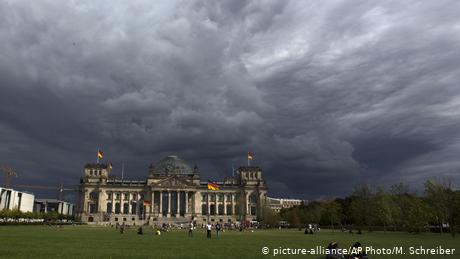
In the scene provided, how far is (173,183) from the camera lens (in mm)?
160500

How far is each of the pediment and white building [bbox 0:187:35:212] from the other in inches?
2044

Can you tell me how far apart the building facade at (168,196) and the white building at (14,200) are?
75.9 feet

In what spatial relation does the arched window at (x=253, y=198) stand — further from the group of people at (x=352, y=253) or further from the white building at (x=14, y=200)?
the group of people at (x=352, y=253)

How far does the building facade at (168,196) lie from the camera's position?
157625 millimetres


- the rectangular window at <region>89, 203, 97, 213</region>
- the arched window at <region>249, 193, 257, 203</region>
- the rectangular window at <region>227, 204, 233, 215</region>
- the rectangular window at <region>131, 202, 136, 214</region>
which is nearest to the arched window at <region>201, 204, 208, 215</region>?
the rectangular window at <region>227, 204, 233, 215</region>

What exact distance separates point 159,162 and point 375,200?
111171mm

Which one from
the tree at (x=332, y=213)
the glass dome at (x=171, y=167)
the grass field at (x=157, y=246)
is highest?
the glass dome at (x=171, y=167)

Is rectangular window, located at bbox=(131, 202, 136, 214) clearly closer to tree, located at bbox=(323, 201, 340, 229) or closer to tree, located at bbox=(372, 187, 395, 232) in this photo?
tree, located at bbox=(323, 201, 340, 229)

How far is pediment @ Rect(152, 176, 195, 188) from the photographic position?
15935 cm

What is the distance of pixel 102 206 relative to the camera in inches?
6216

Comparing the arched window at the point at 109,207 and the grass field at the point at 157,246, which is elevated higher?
the arched window at the point at 109,207

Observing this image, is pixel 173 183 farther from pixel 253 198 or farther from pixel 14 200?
pixel 14 200

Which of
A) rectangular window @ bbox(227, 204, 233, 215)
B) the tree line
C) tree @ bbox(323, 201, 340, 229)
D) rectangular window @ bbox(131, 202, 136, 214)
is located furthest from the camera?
rectangular window @ bbox(227, 204, 233, 215)

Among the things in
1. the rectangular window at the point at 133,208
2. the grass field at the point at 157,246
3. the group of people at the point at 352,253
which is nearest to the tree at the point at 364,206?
the grass field at the point at 157,246
